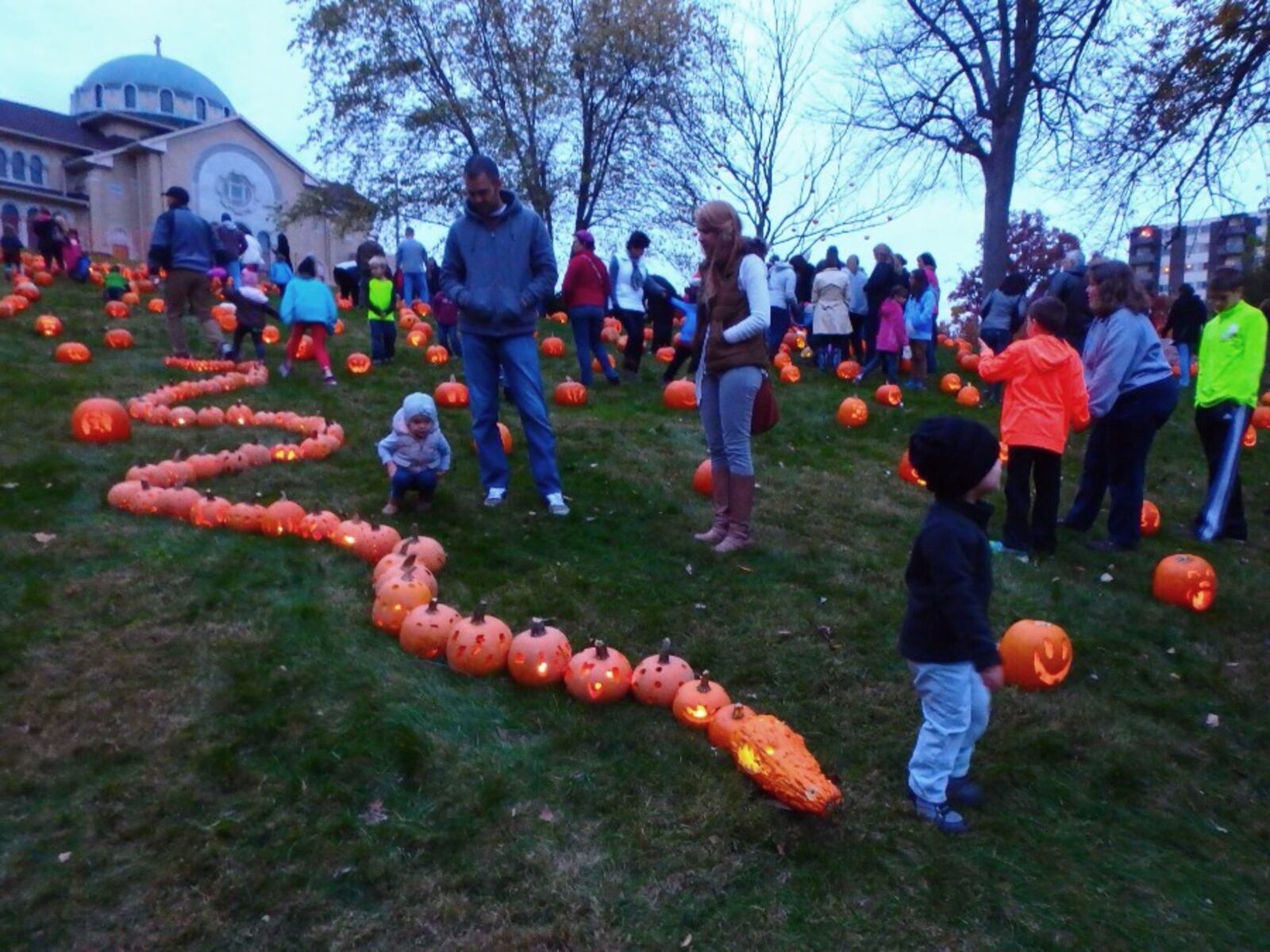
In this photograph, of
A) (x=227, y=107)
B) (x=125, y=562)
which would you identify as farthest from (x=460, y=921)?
(x=227, y=107)

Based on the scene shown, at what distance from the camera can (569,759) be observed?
13.6 ft

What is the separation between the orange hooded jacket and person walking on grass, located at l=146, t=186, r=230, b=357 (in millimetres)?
8983

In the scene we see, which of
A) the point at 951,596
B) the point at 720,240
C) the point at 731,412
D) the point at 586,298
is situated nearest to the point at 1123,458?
the point at 731,412

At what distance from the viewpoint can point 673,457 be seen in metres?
9.09

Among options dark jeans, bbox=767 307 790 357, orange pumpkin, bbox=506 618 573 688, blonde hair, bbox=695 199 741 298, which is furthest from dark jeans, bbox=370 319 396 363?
orange pumpkin, bbox=506 618 573 688

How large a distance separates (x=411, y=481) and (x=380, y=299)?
6.15 meters

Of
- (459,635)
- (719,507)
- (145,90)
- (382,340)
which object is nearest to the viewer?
(459,635)

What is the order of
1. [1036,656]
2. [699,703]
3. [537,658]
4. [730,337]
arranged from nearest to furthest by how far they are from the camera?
[699,703] → [537,658] → [1036,656] → [730,337]

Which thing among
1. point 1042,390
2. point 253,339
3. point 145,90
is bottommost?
point 1042,390

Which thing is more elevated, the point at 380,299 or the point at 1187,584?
the point at 380,299

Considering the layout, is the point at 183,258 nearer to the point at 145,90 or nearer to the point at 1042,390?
the point at 1042,390

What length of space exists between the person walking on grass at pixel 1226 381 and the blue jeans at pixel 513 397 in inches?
200

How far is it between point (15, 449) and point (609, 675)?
5.97 metres

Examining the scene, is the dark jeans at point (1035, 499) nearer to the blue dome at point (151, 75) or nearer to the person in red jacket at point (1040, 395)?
the person in red jacket at point (1040, 395)
